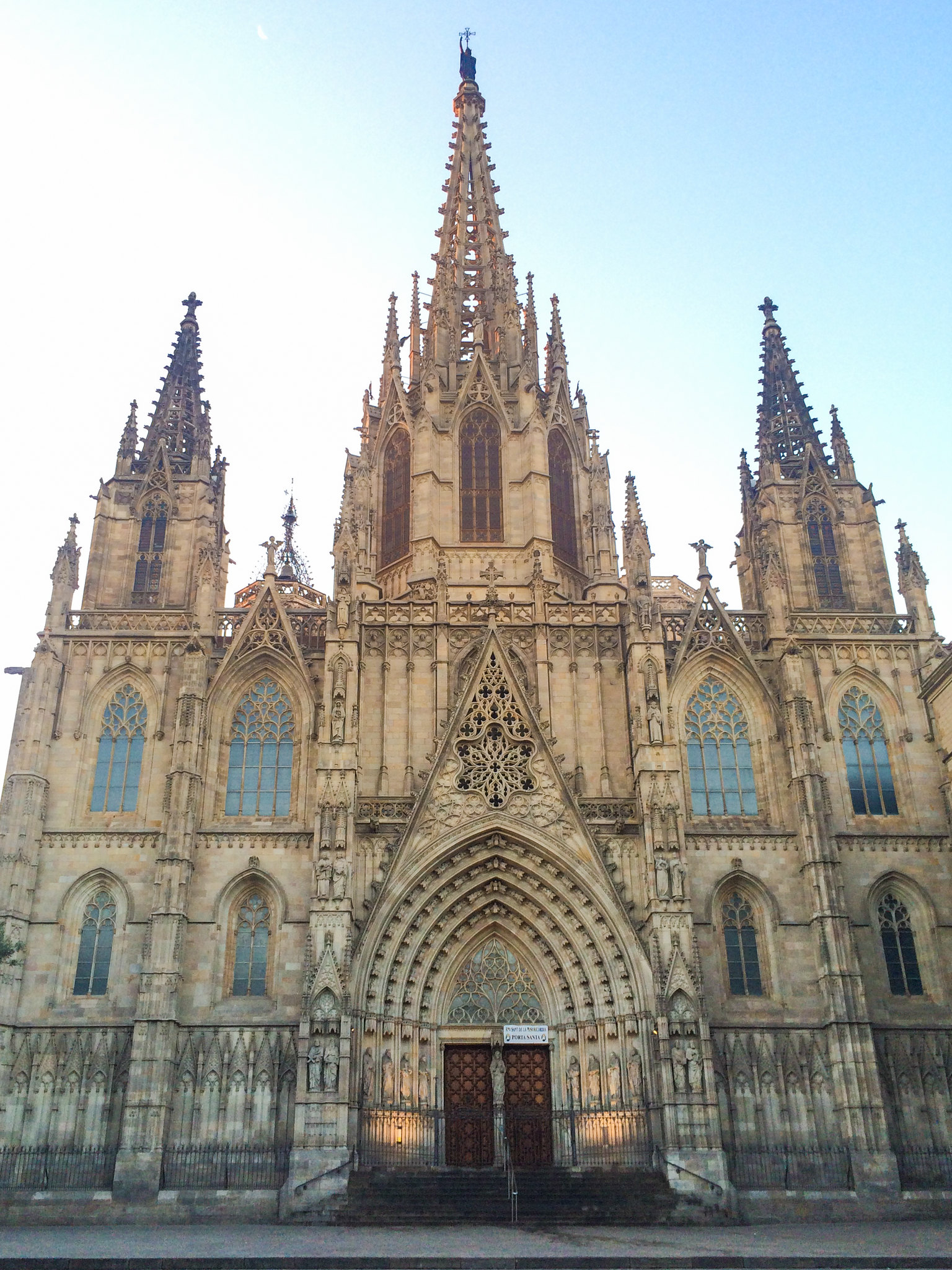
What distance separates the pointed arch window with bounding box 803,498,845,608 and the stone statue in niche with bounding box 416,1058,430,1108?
18.3 metres

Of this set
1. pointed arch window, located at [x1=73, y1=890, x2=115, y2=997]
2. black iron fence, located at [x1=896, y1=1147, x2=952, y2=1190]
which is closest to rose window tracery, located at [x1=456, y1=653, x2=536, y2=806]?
pointed arch window, located at [x1=73, y1=890, x2=115, y2=997]

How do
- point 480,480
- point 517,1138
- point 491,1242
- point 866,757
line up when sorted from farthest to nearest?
point 480,480 → point 866,757 → point 517,1138 → point 491,1242

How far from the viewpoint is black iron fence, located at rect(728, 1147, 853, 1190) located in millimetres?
26578

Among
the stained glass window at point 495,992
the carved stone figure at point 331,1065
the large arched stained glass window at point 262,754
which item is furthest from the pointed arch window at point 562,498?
the carved stone figure at point 331,1065

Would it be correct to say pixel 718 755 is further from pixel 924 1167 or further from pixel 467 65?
pixel 467 65

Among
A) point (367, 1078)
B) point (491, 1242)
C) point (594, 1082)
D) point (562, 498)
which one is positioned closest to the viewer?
point (491, 1242)

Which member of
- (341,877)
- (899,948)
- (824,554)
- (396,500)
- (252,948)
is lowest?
(899,948)

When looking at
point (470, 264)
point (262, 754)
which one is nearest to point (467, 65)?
point (470, 264)

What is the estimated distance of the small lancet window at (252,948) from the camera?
2916cm

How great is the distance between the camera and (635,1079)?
27.2 m

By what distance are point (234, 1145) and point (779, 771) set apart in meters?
17.3

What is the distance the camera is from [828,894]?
1132 inches

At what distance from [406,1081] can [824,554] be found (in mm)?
20786

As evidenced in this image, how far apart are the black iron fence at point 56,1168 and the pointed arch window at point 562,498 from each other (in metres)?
21.9
